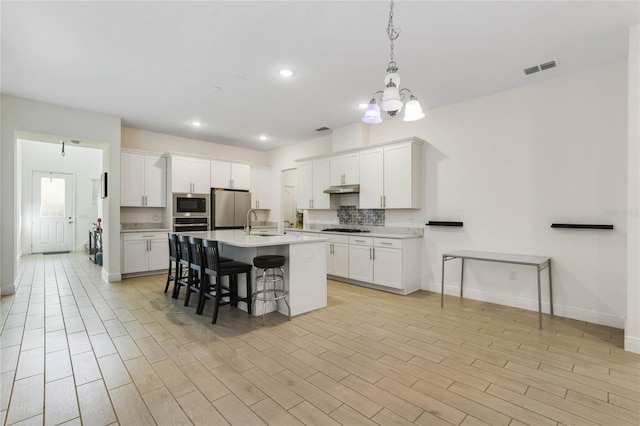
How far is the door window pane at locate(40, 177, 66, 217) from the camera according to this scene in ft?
27.7

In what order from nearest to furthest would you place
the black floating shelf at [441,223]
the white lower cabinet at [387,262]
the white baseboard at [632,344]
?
the white baseboard at [632,344] < the black floating shelf at [441,223] < the white lower cabinet at [387,262]

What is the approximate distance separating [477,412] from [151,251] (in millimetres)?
5653

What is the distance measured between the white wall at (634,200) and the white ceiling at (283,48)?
13.2 inches

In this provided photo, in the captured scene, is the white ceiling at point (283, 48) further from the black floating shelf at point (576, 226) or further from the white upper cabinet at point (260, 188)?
the white upper cabinet at point (260, 188)

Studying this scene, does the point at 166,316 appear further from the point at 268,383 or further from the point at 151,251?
the point at 151,251

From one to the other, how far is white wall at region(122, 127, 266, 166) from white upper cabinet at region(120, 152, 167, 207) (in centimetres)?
32

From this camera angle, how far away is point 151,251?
18.4 ft

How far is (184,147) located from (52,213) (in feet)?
17.8

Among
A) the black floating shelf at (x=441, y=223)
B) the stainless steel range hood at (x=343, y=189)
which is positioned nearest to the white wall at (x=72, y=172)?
the stainless steel range hood at (x=343, y=189)

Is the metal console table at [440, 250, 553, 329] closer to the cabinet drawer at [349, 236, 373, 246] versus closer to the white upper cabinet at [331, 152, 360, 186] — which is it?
the cabinet drawer at [349, 236, 373, 246]

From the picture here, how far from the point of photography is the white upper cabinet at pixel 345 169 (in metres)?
5.34

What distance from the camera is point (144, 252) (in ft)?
18.1

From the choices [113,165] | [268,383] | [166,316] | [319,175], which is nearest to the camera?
[268,383]

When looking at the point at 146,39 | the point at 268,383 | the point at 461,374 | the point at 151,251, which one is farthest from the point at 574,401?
the point at 151,251
